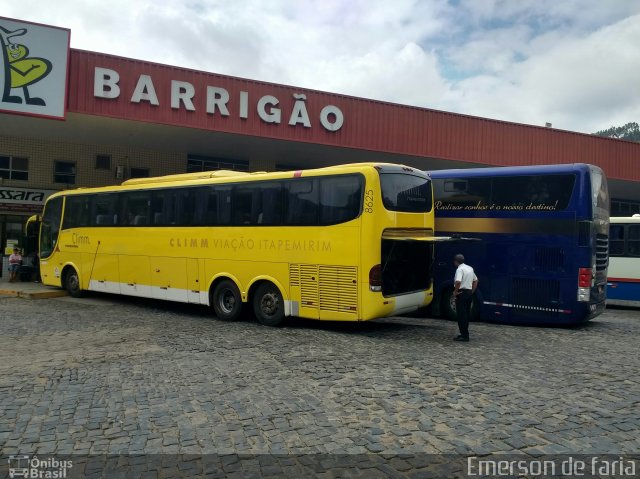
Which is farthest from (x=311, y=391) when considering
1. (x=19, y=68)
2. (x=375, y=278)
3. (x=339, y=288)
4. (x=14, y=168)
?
(x=14, y=168)

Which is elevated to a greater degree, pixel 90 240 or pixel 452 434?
pixel 90 240

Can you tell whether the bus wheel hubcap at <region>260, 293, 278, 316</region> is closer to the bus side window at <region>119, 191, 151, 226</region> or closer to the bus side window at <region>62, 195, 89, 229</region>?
the bus side window at <region>119, 191, 151, 226</region>

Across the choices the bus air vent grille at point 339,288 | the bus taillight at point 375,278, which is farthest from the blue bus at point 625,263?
the bus air vent grille at point 339,288

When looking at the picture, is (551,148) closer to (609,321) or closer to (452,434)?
(609,321)

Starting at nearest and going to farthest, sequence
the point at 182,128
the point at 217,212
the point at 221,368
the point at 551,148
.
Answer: the point at 221,368, the point at 217,212, the point at 182,128, the point at 551,148

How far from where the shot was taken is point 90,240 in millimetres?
15086

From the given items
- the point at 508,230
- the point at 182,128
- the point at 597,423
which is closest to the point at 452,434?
the point at 597,423

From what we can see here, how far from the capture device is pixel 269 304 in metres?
11.1

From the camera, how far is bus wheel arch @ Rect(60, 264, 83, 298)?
1573cm

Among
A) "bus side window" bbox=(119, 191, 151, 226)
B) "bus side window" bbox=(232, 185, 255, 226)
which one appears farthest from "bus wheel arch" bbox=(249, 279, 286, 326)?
"bus side window" bbox=(119, 191, 151, 226)

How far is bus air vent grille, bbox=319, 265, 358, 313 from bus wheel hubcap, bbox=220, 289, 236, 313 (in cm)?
264

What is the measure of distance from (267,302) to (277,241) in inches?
53.0

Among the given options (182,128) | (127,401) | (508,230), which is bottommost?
(127,401)

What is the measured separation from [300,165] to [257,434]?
21.5 metres
